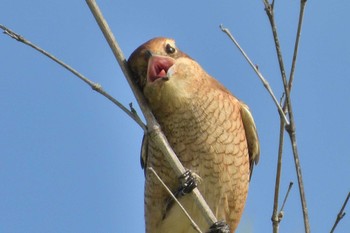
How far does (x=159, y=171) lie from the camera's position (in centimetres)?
577

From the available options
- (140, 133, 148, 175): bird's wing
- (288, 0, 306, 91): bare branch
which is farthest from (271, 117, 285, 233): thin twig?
(140, 133, 148, 175): bird's wing

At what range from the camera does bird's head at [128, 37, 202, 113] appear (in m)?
5.46

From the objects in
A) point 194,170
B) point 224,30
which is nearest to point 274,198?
point 224,30

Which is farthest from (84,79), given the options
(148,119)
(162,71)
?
(162,71)

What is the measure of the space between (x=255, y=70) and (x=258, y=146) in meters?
2.63

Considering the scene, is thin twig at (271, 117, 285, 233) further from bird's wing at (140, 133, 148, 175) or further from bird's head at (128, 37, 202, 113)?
bird's wing at (140, 133, 148, 175)

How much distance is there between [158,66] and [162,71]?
0.30 ft

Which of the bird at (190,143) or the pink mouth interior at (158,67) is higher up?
the pink mouth interior at (158,67)

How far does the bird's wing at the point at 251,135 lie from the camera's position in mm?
6238

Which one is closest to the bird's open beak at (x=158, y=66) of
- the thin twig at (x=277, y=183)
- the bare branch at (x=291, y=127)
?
the bare branch at (x=291, y=127)

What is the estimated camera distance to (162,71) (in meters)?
5.73

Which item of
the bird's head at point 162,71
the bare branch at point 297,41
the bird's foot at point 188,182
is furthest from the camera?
the bird's head at point 162,71

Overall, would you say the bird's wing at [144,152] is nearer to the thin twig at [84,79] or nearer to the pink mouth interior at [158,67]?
A: the pink mouth interior at [158,67]

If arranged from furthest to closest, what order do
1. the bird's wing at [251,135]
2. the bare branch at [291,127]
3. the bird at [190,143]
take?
1. the bird's wing at [251,135]
2. the bird at [190,143]
3. the bare branch at [291,127]
